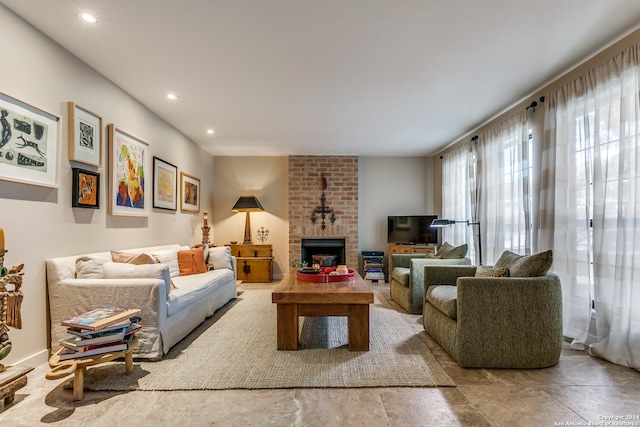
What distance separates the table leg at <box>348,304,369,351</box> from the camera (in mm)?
2600

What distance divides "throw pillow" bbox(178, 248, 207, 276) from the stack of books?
1.62m

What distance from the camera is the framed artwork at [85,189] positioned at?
2646 mm

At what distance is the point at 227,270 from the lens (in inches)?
167

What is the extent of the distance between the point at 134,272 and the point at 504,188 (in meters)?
3.94

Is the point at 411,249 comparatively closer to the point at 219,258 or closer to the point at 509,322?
the point at 219,258

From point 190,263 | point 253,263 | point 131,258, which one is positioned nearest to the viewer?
point 131,258

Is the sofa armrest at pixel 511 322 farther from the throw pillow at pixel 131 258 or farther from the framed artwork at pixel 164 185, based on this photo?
the framed artwork at pixel 164 185

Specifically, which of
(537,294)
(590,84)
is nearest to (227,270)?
(537,294)

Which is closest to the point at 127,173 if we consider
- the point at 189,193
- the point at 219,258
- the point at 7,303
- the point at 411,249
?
the point at 219,258

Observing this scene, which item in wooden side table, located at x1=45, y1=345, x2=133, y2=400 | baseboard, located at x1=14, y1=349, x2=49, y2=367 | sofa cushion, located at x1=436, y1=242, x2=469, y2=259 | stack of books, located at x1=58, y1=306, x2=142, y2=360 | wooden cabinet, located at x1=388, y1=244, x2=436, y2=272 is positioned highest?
sofa cushion, located at x1=436, y1=242, x2=469, y2=259

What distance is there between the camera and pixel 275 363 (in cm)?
238

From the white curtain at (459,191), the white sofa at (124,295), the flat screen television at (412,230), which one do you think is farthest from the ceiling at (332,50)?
the flat screen television at (412,230)

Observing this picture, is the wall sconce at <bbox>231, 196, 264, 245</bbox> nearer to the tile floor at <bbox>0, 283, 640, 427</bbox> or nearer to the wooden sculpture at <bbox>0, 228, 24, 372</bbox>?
the tile floor at <bbox>0, 283, 640, 427</bbox>

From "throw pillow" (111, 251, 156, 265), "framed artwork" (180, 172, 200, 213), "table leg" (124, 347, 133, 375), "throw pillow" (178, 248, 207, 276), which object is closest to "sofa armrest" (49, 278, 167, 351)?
"table leg" (124, 347, 133, 375)
